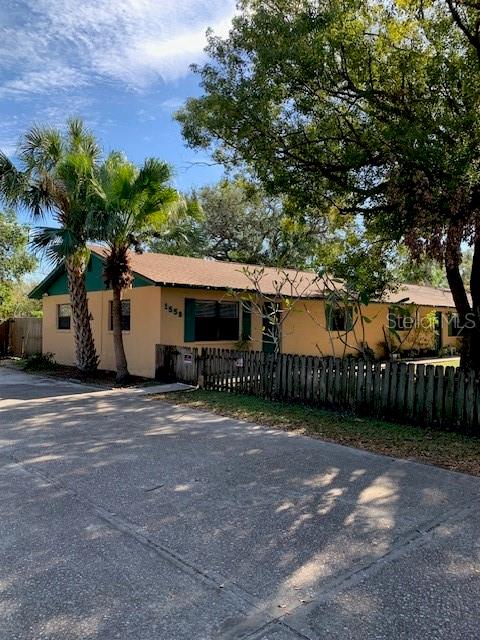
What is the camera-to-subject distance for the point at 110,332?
50.3ft

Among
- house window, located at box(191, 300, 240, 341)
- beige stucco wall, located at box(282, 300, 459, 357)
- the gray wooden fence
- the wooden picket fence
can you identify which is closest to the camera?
the wooden picket fence

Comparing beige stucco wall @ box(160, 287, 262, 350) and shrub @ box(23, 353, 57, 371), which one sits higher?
beige stucco wall @ box(160, 287, 262, 350)

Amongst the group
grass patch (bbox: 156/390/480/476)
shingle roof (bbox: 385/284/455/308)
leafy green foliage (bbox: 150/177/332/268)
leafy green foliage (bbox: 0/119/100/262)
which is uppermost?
leafy green foliage (bbox: 150/177/332/268)

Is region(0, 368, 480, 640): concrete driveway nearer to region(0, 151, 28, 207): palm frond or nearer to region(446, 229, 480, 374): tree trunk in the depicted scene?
region(446, 229, 480, 374): tree trunk

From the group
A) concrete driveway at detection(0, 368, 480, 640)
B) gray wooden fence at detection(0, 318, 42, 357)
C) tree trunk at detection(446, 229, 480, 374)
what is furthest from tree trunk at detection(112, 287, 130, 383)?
gray wooden fence at detection(0, 318, 42, 357)

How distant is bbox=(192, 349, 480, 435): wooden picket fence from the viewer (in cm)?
765

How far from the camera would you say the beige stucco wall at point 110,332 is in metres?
13.7

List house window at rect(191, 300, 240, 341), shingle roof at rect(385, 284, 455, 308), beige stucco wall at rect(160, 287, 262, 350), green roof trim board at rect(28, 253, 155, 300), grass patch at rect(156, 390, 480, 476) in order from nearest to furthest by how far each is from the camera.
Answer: grass patch at rect(156, 390, 480, 476) → beige stucco wall at rect(160, 287, 262, 350) → green roof trim board at rect(28, 253, 155, 300) → house window at rect(191, 300, 240, 341) → shingle roof at rect(385, 284, 455, 308)

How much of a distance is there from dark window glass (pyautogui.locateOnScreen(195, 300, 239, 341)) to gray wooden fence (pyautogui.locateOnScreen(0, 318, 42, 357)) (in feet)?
29.1

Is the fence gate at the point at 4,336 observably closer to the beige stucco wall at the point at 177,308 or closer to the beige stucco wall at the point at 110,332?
the beige stucco wall at the point at 110,332

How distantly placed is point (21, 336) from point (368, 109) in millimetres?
17324

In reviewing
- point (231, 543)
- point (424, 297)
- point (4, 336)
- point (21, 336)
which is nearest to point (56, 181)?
point (21, 336)

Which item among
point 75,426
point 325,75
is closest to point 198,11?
point 325,75

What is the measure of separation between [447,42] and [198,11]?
465 cm
